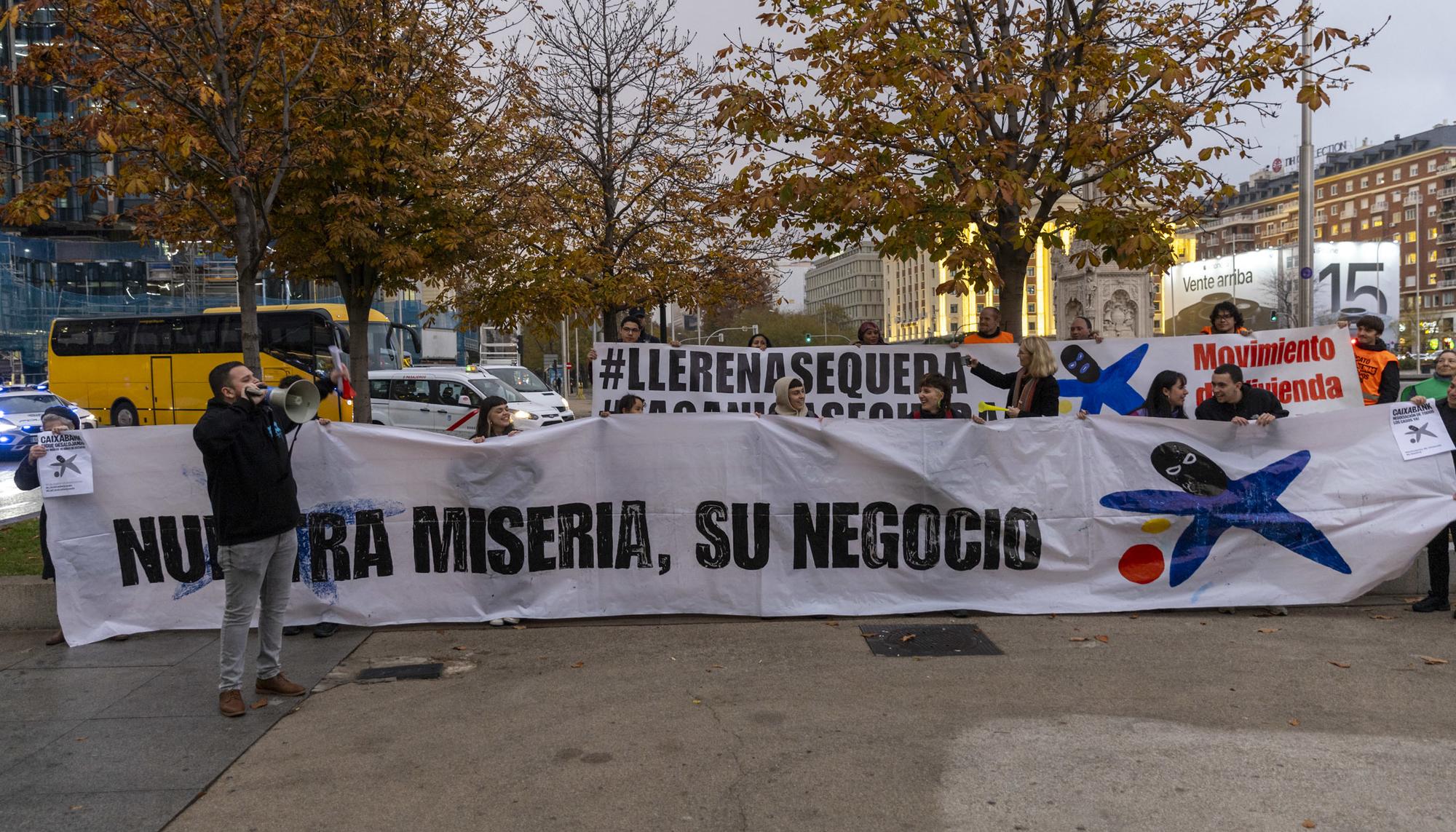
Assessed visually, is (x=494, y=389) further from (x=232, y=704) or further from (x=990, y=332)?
(x=232, y=704)

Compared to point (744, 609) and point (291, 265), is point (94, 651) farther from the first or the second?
point (291, 265)

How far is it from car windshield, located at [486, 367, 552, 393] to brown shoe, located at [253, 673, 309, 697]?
969 inches

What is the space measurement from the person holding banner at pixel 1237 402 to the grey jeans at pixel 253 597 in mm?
6112

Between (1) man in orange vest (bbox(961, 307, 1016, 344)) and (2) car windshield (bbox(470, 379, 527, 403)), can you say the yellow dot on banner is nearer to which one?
(1) man in orange vest (bbox(961, 307, 1016, 344))

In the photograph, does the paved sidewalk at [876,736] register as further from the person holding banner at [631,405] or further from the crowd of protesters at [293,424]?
the person holding banner at [631,405]

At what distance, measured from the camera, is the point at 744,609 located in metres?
7.54

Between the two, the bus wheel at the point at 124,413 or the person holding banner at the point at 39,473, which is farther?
the bus wheel at the point at 124,413

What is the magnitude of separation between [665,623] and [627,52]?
12.7 metres

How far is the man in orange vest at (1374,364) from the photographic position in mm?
9203

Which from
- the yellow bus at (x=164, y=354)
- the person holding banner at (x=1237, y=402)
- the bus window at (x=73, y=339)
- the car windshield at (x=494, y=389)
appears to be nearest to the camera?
the person holding banner at (x=1237, y=402)

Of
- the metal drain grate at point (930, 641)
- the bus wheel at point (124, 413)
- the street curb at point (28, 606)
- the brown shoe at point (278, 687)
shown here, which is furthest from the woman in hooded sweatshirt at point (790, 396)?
the bus wheel at point (124, 413)

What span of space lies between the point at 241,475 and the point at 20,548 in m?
5.70

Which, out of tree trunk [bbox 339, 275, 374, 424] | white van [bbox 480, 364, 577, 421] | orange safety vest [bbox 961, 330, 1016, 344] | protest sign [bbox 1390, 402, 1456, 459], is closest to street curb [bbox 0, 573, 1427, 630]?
protest sign [bbox 1390, 402, 1456, 459]

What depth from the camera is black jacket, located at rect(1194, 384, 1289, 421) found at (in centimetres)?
773
